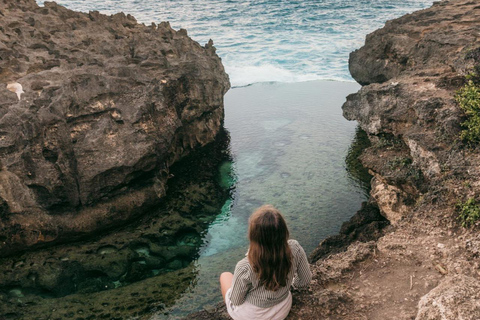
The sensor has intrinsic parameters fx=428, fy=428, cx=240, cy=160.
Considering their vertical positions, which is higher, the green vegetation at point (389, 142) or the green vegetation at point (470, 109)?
the green vegetation at point (470, 109)

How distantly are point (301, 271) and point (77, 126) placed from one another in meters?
7.18

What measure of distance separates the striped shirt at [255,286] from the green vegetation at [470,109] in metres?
4.55

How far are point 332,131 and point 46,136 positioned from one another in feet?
33.0

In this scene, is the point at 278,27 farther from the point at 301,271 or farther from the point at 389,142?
the point at 301,271

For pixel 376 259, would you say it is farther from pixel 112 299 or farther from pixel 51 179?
pixel 51 179

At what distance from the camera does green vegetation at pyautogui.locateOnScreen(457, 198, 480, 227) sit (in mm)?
5957

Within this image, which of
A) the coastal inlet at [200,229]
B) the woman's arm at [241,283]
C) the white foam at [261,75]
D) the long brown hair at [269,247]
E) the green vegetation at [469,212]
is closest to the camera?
the long brown hair at [269,247]

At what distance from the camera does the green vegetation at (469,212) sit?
596 cm

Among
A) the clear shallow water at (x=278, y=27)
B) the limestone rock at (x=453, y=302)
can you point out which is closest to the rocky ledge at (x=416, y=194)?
the limestone rock at (x=453, y=302)

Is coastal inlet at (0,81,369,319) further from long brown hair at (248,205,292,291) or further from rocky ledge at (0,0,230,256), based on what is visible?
long brown hair at (248,205,292,291)

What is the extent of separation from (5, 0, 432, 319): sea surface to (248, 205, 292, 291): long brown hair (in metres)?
4.10

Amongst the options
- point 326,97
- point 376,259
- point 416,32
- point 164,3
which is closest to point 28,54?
point 376,259

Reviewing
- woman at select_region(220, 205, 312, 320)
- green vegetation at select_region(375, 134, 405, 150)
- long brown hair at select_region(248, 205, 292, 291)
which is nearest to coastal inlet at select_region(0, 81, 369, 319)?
green vegetation at select_region(375, 134, 405, 150)

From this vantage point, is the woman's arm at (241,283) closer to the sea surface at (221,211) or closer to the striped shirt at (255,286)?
the striped shirt at (255,286)
